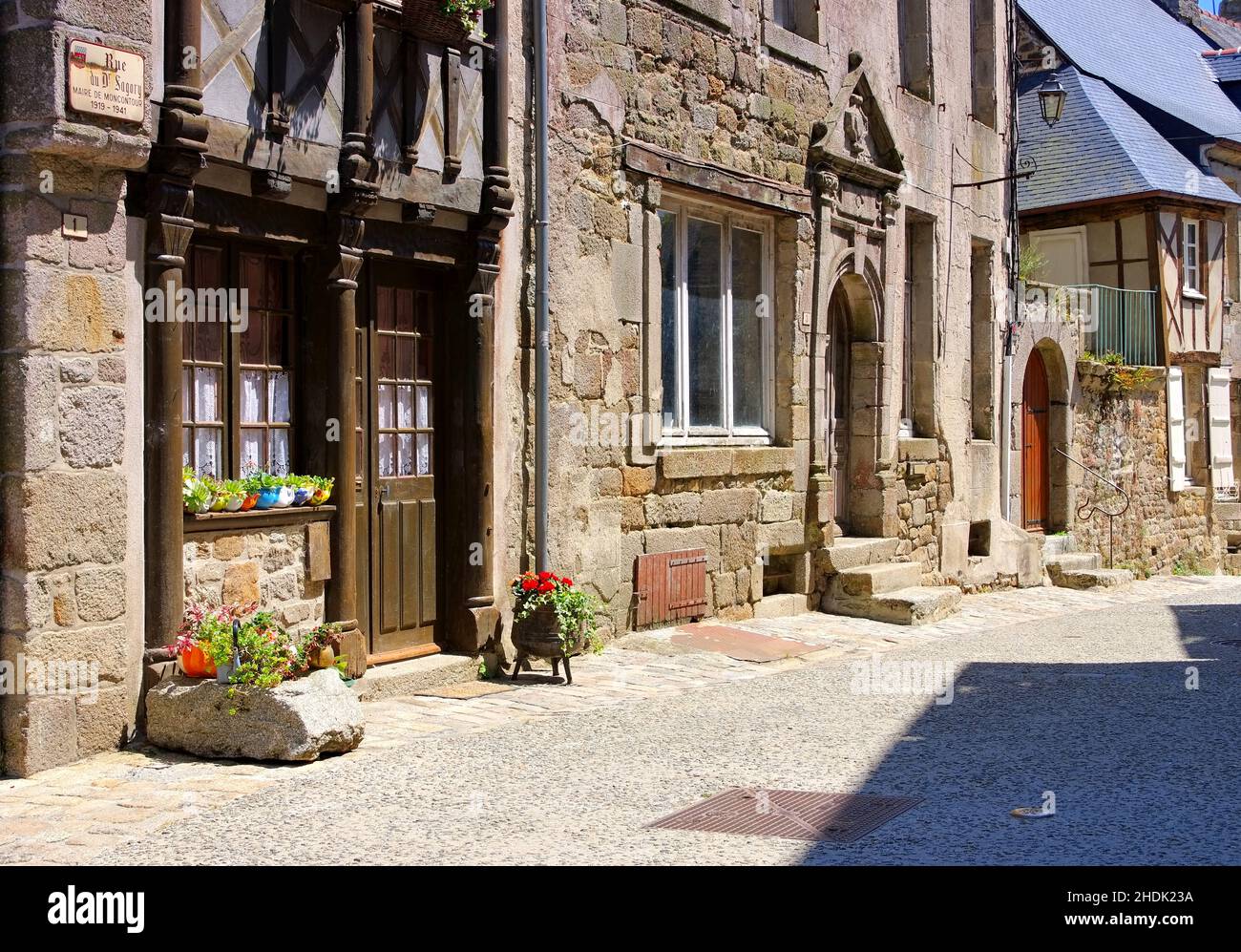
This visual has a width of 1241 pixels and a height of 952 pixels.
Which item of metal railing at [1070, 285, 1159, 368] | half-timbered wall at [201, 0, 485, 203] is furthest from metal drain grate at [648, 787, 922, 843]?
metal railing at [1070, 285, 1159, 368]

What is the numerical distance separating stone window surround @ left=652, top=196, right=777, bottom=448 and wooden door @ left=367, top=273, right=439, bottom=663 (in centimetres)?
213

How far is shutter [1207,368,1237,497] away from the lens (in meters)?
22.4

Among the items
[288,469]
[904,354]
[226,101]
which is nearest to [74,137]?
[226,101]

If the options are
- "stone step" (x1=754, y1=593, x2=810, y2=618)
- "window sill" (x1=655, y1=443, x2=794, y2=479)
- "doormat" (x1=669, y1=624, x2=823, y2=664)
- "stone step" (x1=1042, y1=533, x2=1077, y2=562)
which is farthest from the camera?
"stone step" (x1=1042, y1=533, x2=1077, y2=562)

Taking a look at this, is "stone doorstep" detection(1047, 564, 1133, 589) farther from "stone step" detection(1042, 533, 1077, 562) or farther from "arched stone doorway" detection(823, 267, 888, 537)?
"arched stone doorway" detection(823, 267, 888, 537)

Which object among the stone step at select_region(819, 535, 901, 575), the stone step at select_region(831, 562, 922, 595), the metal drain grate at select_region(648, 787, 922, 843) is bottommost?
the metal drain grate at select_region(648, 787, 922, 843)

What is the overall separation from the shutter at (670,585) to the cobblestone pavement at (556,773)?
1.30 feet

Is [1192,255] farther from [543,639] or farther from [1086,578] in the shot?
[543,639]

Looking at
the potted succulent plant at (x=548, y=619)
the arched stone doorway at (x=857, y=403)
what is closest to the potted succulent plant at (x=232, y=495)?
the potted succulent plant at (x=548, y=619)

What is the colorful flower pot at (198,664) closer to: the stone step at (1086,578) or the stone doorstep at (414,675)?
the stone doorstep at (414,675)

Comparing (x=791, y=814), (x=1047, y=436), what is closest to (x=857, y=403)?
(x=1047, y=436)

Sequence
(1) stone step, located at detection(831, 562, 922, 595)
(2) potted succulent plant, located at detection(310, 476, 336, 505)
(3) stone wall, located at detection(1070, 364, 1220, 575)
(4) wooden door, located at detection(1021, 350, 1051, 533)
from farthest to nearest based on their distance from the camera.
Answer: (3) stone wall, located at detection(1070, 364, 1220, 575), (4) wooden door, located at detection(1021, 350, 1051, 533), (1) stone step, located at detection(831, 562, 922, 595), (2) potted succulent plant, located at detection(310, 476, 336, 505)

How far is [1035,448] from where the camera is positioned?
18.4m

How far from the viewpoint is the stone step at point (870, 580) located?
11.8m
